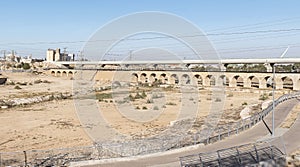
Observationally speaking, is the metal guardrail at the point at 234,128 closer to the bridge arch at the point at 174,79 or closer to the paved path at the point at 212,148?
the paved path at the point at 212,148

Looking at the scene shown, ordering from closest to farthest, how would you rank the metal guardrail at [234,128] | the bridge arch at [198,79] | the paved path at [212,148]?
the paved path at [212,148], the metal guardrail at [234,128], the bridge arch at [198,79]

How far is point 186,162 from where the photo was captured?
11664 millimetres

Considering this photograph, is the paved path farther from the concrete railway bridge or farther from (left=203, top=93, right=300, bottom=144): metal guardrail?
the concrete railway bridge

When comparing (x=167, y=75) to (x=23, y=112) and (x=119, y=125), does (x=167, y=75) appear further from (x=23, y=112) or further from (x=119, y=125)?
(x=119, y=125)

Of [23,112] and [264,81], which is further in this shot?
[264,81]

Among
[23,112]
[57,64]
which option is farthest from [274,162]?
→ [57,64]

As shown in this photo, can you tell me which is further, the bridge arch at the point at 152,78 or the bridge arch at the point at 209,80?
the bridge arch at the point at 152,78

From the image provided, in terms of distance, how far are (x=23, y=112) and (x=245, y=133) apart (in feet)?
73.8

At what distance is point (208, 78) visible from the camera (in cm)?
7275

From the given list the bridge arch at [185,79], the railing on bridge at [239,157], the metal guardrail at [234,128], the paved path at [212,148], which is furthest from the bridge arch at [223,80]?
the railing on bridge at [239,157]

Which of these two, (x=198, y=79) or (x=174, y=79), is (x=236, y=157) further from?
(x=198, y=79)

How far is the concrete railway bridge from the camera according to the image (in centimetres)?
5910

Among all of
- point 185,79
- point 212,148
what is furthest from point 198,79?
point 212,148

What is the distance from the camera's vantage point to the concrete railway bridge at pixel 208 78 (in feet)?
194
